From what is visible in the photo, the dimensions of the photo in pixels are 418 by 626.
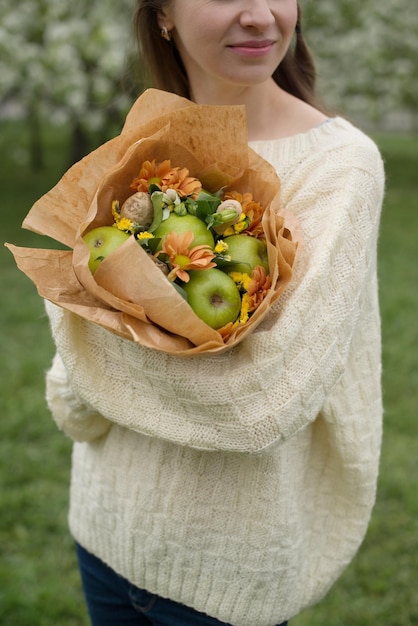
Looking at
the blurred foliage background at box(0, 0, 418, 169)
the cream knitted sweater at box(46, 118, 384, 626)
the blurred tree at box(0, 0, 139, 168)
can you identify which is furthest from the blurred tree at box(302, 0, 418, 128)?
the cream knitted sweater at box(46, 118, 384, 626)

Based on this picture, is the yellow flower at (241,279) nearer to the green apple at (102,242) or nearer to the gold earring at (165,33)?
the green apple at (102,242)

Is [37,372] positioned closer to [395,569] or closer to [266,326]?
[395,569]

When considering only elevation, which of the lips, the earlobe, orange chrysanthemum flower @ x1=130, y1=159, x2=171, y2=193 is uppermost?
the lips

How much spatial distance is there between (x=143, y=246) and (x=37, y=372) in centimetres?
373

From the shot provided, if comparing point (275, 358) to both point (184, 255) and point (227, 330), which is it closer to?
point (227, 330)

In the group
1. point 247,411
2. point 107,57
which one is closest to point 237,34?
point 247,411

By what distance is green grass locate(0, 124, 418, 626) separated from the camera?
303 cm

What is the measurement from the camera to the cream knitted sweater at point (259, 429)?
1.45 meters

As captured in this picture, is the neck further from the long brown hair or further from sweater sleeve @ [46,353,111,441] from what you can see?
sweater sleeve @ [46,353,111,441]

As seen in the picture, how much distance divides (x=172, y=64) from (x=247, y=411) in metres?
1.00

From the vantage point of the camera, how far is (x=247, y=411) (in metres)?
1.44

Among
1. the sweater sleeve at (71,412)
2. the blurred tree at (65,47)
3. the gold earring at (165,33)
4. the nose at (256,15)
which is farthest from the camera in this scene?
the blurred tree at (65,47)

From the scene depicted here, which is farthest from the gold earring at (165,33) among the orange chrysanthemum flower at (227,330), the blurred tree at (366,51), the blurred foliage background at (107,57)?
the blurred tree at (366,51)

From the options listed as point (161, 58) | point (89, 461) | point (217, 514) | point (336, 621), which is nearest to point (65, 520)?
point (336, 621)
